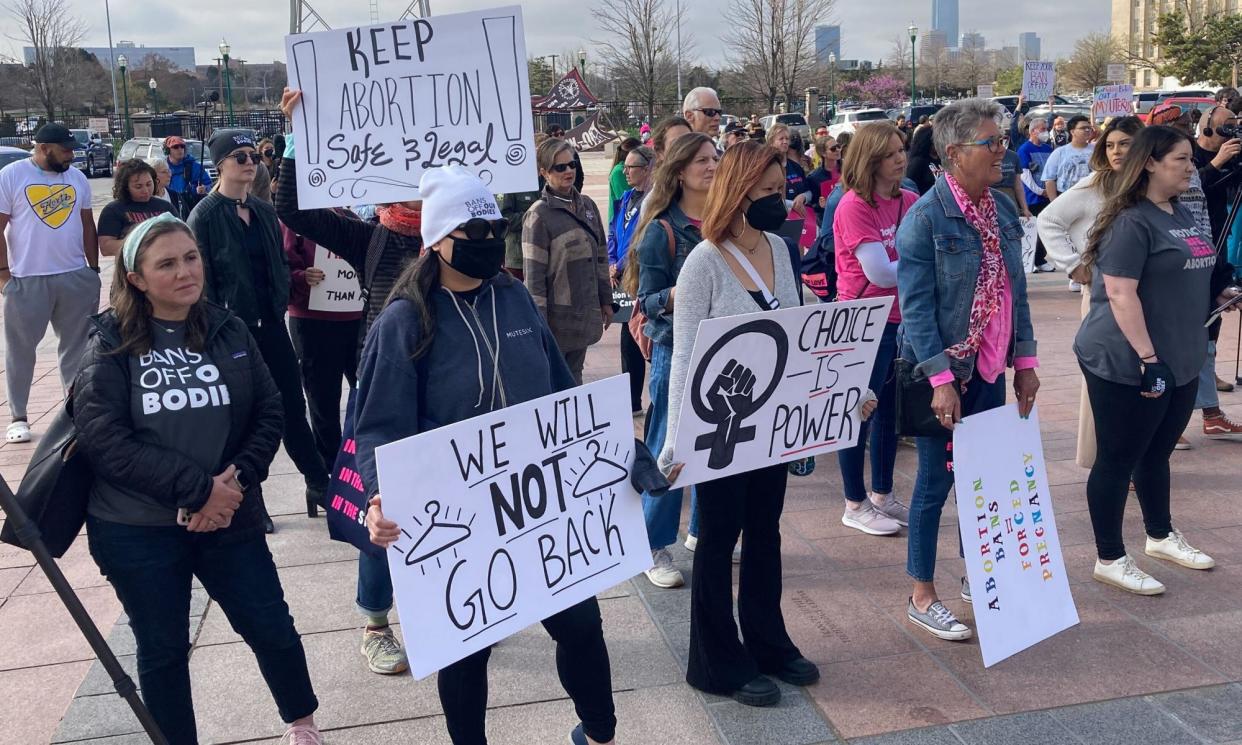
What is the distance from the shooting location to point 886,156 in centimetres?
508

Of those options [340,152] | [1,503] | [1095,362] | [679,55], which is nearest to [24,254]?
[340,152]

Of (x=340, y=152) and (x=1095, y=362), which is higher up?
(x=340, y=152)

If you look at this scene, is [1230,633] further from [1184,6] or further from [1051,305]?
[1184,6]

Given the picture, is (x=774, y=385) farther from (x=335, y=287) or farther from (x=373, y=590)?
(x=335, y=287)

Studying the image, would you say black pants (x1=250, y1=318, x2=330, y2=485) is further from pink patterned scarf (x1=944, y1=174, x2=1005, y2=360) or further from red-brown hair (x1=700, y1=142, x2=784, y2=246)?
pink patterned scarf (x1=944, y1=174, x2=1005, y2=360)

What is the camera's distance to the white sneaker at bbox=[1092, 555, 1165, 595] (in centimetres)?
461

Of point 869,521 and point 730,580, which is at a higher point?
point 730,580

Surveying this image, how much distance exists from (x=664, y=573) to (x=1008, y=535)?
146 cm

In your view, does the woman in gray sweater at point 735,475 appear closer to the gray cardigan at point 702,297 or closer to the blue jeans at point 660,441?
the gray cardigan at point 702,297

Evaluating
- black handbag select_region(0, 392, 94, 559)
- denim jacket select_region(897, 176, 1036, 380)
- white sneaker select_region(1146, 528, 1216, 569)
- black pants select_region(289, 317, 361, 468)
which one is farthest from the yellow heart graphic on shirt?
white sneaker select_region(1146, 528, 1216, 569)

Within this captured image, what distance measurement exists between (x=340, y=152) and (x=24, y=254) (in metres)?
4.23

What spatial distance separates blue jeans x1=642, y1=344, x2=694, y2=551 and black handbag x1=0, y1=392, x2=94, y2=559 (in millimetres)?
2146

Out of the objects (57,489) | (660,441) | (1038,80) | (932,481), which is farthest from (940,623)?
(1038,80)

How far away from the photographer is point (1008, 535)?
13.5ft
